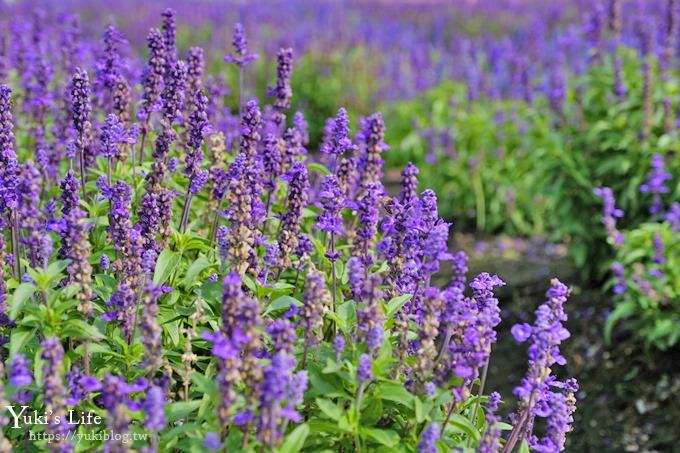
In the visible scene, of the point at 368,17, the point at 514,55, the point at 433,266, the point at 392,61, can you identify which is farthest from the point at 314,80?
Result: the point at 433,266

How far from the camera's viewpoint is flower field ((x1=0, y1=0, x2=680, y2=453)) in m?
2.44

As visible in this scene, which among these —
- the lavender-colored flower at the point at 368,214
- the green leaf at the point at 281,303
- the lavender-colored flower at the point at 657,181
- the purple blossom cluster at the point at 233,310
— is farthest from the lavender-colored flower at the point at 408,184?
the lavender-colored flower at the point at 657,181

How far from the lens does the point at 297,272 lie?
3227 millimetres

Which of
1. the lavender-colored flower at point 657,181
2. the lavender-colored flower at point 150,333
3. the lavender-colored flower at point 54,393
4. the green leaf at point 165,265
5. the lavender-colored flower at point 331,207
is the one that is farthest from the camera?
the lavender-colored flower at point 657,181

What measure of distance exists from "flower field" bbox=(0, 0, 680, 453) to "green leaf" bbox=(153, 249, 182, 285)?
0.04ft

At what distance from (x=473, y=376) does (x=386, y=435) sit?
34 cm

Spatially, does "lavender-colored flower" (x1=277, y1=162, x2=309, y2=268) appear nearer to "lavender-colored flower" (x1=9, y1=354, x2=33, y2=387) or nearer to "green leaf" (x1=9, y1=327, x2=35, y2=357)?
"green leaf" (x1=9, y1=327, x2=35, y2=357)

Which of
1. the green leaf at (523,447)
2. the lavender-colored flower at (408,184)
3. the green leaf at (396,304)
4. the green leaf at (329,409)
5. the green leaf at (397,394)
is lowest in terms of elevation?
the green leaf at (523,447)

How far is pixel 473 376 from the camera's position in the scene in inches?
102

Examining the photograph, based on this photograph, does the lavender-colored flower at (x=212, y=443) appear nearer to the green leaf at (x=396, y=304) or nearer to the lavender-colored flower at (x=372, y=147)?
the green leaf at (x=396, y=304)

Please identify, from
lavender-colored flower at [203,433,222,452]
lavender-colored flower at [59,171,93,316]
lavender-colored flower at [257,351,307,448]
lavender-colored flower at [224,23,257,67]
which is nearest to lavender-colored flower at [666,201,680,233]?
lavender-colored flower at [224,23,257,67]

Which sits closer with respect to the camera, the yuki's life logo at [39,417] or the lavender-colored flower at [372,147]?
the yuki's life logo at [39,417]

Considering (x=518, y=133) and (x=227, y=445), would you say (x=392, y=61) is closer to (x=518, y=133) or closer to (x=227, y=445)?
(x=518, y=133)

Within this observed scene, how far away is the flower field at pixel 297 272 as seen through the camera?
8.02 feet
